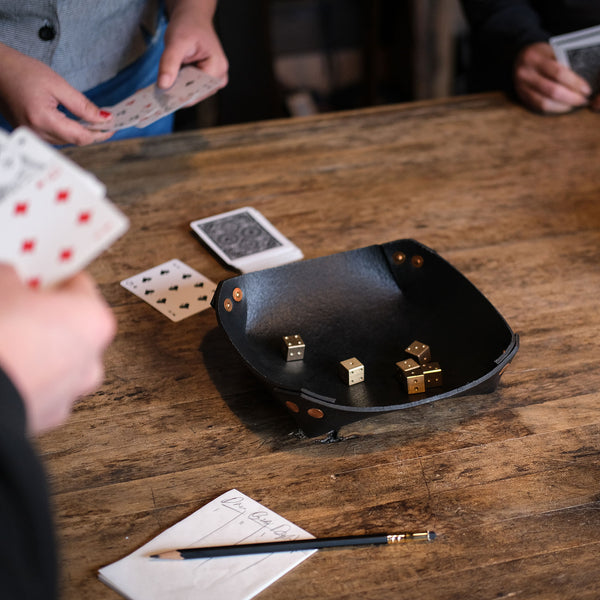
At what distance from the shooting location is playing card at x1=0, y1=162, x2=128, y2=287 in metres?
0.74

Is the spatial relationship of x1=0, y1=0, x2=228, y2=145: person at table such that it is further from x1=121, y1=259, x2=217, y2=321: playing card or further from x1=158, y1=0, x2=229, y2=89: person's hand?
x1=121, y1=259, x2=217, y2=321: playing card

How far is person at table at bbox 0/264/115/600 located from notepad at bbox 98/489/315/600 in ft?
0.76

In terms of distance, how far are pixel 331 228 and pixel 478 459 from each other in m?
0.73

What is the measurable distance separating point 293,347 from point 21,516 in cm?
62

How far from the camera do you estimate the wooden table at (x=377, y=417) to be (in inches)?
36.6

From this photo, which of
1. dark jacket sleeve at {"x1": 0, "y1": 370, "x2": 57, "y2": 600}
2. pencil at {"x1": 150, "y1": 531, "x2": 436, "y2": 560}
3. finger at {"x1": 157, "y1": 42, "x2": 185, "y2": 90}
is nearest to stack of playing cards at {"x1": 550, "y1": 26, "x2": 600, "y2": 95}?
finger at {"x1": 157, "y1": 42, "x2": 185, "y2": 90}

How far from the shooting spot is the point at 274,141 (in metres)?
2.05

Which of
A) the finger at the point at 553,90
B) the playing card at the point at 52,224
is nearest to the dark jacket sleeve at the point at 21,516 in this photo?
the playing card at the point at 52,224

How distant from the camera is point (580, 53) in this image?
217 centimetres

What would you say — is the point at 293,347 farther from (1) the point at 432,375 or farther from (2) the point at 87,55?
(2) the point at 87,55

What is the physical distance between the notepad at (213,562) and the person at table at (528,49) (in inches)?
64.4

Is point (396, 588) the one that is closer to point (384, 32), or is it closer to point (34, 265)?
point (34, 265)

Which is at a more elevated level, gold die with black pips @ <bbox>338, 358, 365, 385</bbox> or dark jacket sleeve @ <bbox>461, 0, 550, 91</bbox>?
dark jacket sleeve @ <bbox>461, 0, 550, 91</bbox>

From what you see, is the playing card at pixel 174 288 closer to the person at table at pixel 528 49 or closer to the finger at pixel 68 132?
the finger at pixel 68 132
